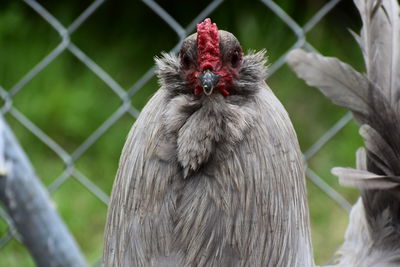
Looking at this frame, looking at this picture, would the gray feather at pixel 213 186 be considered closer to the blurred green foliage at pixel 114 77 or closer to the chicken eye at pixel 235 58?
the chicken eye at pixel 235 58

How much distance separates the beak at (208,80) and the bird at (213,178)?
0.6 inches

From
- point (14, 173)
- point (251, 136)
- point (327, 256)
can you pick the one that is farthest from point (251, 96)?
point (327, 256)

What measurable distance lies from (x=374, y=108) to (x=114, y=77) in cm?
121

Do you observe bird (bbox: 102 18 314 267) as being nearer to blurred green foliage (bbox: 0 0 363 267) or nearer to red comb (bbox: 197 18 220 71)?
red comb (bbox: 197 18 220 71)

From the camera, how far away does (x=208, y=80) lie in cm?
104

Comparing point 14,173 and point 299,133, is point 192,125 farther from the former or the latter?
point 299,133

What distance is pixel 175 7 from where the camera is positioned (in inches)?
95.0

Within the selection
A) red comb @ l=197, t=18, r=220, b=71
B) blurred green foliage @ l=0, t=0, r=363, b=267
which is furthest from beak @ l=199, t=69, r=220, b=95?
blurred green foliage @ l=0, t=0, r=363, b=267

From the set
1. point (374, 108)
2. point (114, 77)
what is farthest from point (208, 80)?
point (114, 77)

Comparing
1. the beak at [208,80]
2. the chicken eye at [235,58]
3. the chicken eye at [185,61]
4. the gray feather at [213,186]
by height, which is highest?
the chicken eye at [185,61]

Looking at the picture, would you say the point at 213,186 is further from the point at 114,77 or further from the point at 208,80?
the point at 114,77

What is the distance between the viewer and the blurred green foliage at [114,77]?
2.11m

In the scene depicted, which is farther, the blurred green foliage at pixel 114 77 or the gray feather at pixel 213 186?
the blurred green foliage at pixel 114 77

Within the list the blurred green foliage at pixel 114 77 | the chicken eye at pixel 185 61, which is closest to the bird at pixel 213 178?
the chicken eye at pixel 185 61
